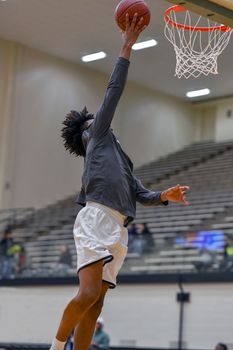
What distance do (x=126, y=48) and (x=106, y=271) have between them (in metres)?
1.55

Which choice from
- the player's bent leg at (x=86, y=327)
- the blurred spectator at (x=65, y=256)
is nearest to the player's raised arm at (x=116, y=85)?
the player's bent leg at (x=86, y=327)

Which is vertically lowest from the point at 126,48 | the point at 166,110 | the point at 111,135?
the point at 111,135

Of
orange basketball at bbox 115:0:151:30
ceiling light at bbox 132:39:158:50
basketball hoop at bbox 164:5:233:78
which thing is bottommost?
orange basketball at bbox 115:0:151:30

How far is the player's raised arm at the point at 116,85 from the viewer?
5.70 m

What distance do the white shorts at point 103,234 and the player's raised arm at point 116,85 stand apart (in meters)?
0.54

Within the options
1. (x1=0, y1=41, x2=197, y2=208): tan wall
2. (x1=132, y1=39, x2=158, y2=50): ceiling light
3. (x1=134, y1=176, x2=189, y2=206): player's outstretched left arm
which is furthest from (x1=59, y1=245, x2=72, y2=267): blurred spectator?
(x1=134, y1=176, x2=189, y2=206): player's outstretched left arm

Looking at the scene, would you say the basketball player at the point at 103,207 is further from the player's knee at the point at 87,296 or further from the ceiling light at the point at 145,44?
the ceiling light at the point at 145,44

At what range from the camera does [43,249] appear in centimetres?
1756

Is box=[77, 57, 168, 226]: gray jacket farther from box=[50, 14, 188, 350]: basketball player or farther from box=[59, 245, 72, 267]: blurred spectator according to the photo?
box=[59, 245, 72, 267]: blurred spectator

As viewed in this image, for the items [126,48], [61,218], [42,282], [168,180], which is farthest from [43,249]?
[126,48]

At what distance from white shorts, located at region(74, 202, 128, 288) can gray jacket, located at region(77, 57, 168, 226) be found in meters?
0.06

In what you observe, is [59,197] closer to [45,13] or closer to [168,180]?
[168,180]

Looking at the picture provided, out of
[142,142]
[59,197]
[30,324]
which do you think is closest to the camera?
[30,324]

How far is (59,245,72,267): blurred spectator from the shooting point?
650 inches
